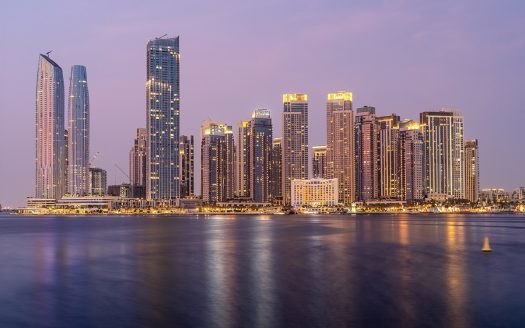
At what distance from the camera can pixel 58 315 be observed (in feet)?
109

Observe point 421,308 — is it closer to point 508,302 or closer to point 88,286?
point 508,302

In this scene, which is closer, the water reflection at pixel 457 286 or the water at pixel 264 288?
the water reflection at pixel 457 286

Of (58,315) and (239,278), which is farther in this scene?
(239,278)

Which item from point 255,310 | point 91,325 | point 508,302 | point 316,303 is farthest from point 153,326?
point 508,302

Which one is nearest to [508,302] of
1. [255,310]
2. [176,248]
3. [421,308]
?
[421,308]

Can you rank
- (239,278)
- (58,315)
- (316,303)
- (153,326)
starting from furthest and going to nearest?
(239,278), (316,303), (58,315), (153,326)

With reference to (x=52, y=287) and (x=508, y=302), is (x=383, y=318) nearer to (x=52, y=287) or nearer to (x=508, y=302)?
(x=508, y=302)

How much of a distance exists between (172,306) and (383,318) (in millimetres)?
12021

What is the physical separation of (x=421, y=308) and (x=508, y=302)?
6.10 meters

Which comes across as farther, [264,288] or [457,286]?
[457,286]

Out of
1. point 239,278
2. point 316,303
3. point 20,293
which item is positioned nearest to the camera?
point 316,303

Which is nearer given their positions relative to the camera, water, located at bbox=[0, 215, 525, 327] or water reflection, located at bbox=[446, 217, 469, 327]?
water reflection, located at bbox=[446, 217, 469, 327]

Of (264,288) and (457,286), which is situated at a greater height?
(264,288)

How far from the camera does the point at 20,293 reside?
1574 inches
